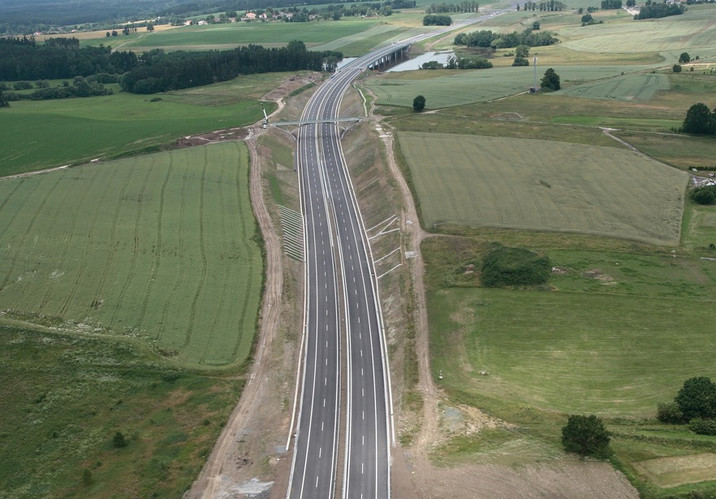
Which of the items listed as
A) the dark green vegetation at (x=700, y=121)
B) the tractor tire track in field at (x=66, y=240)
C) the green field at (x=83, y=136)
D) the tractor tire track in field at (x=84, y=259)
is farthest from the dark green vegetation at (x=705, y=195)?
the green field at (x=83, y=136)

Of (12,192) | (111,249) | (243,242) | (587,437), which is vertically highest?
(12,192)

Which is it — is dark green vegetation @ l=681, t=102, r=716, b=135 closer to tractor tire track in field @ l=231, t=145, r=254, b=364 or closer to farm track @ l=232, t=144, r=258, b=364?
tractor tire track in field @ l=231, t=145, r=254, b=364

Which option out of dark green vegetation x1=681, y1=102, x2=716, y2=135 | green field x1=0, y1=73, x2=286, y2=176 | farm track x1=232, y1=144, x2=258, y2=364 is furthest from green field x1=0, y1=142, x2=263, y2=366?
dark green vegetation x1=681, y1=102, x2=716, y2=135

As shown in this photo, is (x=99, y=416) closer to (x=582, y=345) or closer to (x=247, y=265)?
(x=247, y=265)

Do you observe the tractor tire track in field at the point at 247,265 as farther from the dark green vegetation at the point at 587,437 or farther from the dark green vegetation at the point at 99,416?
the dark green vegetation at the point at 587,437

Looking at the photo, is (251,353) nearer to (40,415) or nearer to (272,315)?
(272,315)

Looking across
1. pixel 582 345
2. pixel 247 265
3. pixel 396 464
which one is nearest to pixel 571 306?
pixel 582 345
